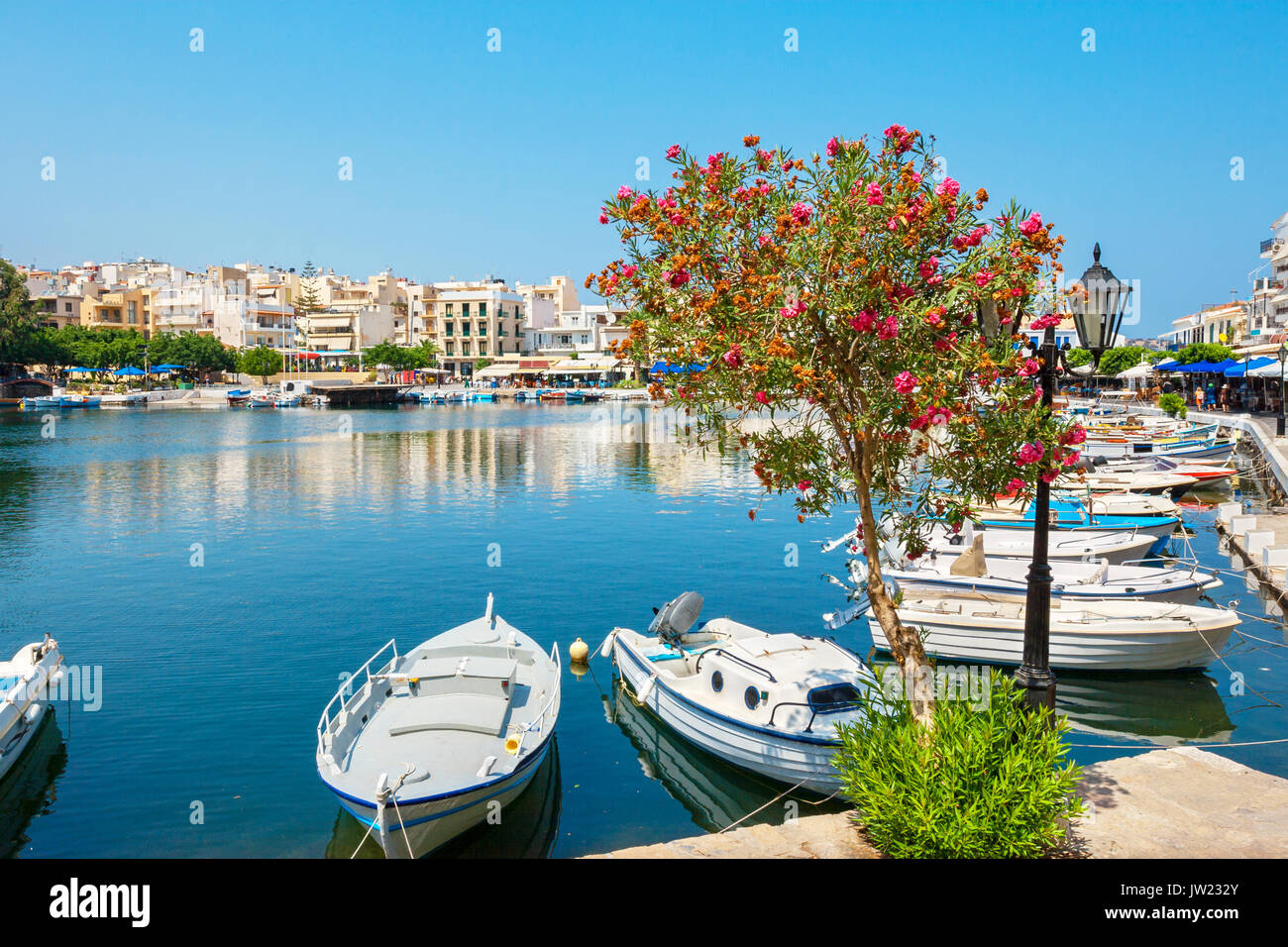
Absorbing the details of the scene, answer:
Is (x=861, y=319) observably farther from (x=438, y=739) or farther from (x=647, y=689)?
(x=647, y=689)

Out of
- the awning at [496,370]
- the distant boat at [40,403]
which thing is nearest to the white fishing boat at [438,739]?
the distant boat at [40,403]

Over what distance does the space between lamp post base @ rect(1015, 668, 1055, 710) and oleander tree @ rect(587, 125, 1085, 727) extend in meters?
0.80

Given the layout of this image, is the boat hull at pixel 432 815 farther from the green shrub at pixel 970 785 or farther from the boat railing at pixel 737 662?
the green shrub at pixel 970 785

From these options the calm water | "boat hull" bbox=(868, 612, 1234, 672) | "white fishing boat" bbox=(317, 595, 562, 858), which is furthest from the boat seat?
"boat hull" bbox=(868, 612, 1234, 672)

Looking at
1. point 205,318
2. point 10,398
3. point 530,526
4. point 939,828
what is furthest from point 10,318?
point 939,828

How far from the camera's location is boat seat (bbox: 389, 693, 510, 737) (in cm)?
1155

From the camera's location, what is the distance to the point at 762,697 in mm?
12195

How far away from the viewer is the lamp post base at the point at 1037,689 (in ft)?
24.3

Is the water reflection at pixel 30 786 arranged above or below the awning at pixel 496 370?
below

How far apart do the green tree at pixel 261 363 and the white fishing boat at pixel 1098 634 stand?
405ft

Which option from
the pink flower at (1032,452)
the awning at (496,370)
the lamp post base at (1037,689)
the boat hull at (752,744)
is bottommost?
the boat hull at (752,744)

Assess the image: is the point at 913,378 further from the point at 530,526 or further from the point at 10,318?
the point at 10,318

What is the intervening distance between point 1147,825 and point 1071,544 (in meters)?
16.1

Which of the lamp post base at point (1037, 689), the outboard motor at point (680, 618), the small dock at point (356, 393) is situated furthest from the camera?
the small dock at point (356, 393)
